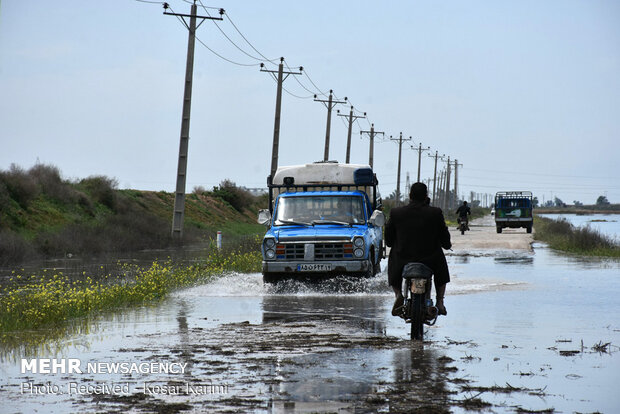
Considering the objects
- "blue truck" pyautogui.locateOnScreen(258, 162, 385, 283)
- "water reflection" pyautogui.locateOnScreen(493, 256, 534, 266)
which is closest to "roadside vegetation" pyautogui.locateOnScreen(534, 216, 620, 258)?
"water reflection" pyautogui.locateOnScreen(493, 256, 534, 266)

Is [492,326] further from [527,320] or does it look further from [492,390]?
[492,390]

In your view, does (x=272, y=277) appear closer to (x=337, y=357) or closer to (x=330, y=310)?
(x=330, y=310)

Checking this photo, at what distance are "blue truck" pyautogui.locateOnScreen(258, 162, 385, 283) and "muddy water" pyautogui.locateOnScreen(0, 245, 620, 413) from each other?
0.96 metres

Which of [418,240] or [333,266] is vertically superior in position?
[418,240]

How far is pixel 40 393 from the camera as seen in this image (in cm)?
812

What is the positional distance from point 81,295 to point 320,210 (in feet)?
19.7

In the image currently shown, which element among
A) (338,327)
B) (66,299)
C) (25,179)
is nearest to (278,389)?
(338,327)

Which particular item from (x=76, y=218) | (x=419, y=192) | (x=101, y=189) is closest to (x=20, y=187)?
(x=76, y=218)

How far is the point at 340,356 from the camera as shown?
1003cm

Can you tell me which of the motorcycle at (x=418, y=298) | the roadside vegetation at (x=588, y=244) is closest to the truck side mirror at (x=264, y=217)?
the motorcycle at (x=418, y=298)

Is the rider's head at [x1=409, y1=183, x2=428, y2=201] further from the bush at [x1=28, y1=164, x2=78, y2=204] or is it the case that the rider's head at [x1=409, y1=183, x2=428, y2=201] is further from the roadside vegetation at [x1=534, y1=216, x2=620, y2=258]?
the bush at [x1=28, y1=164, x2=78, y2=204]

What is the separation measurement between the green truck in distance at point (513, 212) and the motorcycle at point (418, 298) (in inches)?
1927

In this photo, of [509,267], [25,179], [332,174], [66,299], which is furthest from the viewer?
[25,179]

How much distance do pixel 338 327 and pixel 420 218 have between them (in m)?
2.34
